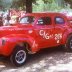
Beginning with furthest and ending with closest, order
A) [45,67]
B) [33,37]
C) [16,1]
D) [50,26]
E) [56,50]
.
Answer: [16,1] → [56,50] → [50,26] → [33,37] → [45,67]

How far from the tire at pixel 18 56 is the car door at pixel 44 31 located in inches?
37.7

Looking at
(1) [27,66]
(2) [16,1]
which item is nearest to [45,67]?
(1) [27,66]

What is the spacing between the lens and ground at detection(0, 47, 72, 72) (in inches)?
293

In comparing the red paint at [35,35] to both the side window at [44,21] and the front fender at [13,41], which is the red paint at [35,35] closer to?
the front fender at [13,41]

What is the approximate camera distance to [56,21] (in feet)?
31.3

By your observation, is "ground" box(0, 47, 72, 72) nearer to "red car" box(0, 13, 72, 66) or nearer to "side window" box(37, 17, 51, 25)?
"red car" box(0, 13, 72, 66)

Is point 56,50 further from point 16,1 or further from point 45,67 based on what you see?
point 16,1

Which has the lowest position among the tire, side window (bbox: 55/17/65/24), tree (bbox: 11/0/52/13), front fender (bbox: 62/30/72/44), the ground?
the ground

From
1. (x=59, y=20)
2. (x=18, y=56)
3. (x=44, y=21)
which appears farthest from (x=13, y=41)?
(x=59, y=20)

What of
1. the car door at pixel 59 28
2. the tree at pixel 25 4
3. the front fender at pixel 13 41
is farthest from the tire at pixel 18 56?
the tree at pixel 25 4

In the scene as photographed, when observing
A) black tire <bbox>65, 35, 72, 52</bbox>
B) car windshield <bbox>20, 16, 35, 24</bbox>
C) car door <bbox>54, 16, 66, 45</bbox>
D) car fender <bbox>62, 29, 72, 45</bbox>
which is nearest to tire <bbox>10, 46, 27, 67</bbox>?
car windshield <bbox>20, 16, 35, 24</bbox>

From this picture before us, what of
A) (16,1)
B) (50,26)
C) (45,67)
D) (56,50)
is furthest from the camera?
(16,1)

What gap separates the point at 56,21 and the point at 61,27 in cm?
32

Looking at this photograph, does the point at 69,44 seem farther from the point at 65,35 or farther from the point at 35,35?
the point at 35,35
